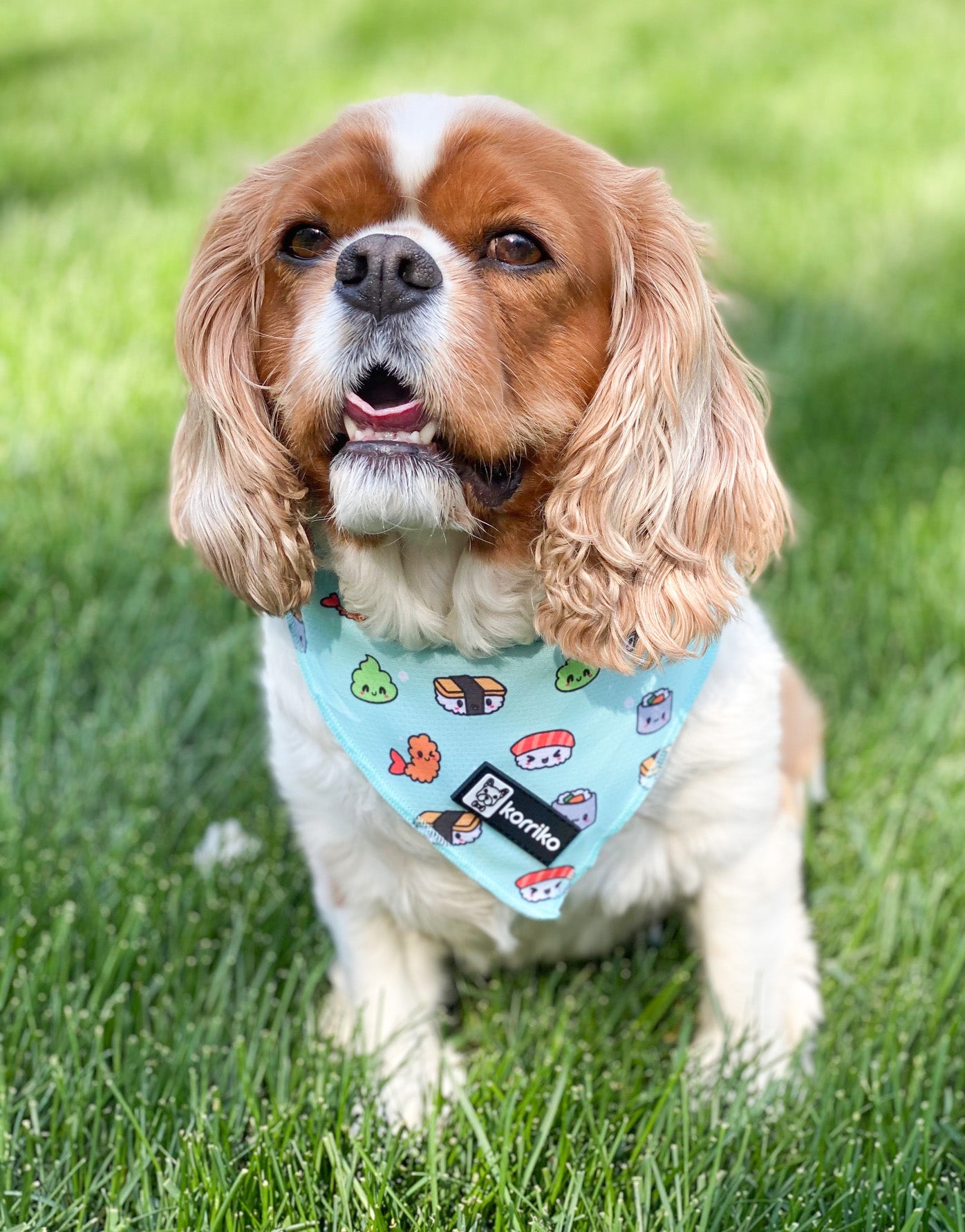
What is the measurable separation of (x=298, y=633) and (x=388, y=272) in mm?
734

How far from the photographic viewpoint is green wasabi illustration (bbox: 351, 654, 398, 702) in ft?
7.74

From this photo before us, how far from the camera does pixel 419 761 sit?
93.4 inches

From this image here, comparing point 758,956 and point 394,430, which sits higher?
point 394,430

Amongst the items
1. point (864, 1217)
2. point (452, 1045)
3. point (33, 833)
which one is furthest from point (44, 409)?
point (864, 1217)

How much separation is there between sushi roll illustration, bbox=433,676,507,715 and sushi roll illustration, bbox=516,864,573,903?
1.06 ft

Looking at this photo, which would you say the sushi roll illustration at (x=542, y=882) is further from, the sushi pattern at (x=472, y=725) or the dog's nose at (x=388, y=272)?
the dog's nose at (x=388, y=272)

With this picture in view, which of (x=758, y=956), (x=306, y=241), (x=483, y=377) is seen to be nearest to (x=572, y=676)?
(x=483, y=377)

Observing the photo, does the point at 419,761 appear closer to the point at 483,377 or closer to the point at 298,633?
the point at 298,633

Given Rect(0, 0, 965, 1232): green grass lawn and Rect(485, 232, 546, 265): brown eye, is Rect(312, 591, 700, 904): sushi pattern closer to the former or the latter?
Rect(0, 0, 965, 1232): green grass lawn

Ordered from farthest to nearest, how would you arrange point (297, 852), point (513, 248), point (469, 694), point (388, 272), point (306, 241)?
point (297, 852) < point (469, 694) < point (306, 241) < point (513, 248) < point (388, 272)

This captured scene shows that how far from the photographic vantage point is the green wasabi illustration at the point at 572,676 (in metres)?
2.35

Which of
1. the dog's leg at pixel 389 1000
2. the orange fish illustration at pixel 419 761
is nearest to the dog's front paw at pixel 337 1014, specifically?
the dog's leg at pixel 389 1000

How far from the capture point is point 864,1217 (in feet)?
6.88

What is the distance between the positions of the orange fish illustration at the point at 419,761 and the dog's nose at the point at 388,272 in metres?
0.78
